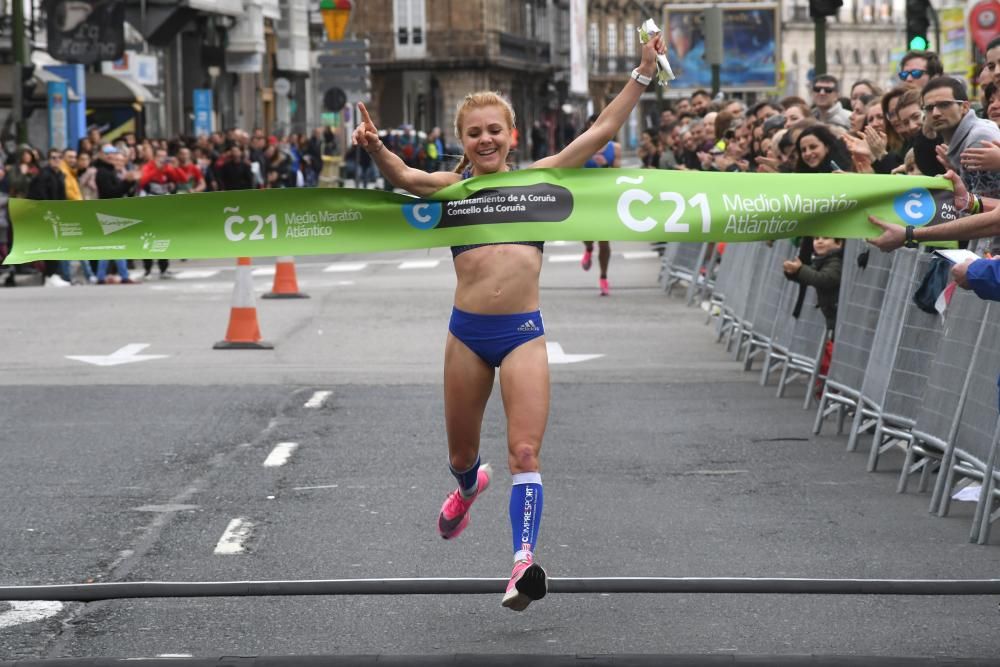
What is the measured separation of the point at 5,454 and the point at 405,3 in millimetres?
95778

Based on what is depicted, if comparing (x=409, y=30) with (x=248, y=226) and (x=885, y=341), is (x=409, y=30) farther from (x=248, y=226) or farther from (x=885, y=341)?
(x=248, y=226)

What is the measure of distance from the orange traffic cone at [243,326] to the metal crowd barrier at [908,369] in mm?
5076

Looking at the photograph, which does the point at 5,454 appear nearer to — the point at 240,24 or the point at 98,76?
the point at 98,76

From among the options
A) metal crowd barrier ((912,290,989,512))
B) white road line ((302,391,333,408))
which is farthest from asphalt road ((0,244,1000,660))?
A: metal crowd barrier ((912,290,989,512))

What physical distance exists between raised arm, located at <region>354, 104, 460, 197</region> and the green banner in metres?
0.07

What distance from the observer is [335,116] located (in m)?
74.8

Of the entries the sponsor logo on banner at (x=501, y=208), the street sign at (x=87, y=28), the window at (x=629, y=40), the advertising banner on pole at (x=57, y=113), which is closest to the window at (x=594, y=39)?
the window at (x=629, y=40)

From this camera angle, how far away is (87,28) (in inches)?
1497

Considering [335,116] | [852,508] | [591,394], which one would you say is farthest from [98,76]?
[852,508]

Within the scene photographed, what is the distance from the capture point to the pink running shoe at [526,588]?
6750mm

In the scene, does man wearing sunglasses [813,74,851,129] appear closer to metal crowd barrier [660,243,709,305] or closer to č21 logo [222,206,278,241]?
metal crowd barrier [660,243,709,305]

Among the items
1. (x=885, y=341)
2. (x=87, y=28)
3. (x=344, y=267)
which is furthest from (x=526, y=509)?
(x=87, y=28)

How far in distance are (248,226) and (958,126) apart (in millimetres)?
3417

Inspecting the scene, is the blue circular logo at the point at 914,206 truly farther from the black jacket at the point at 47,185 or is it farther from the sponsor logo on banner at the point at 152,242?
the black jacket at the point at 47,185
